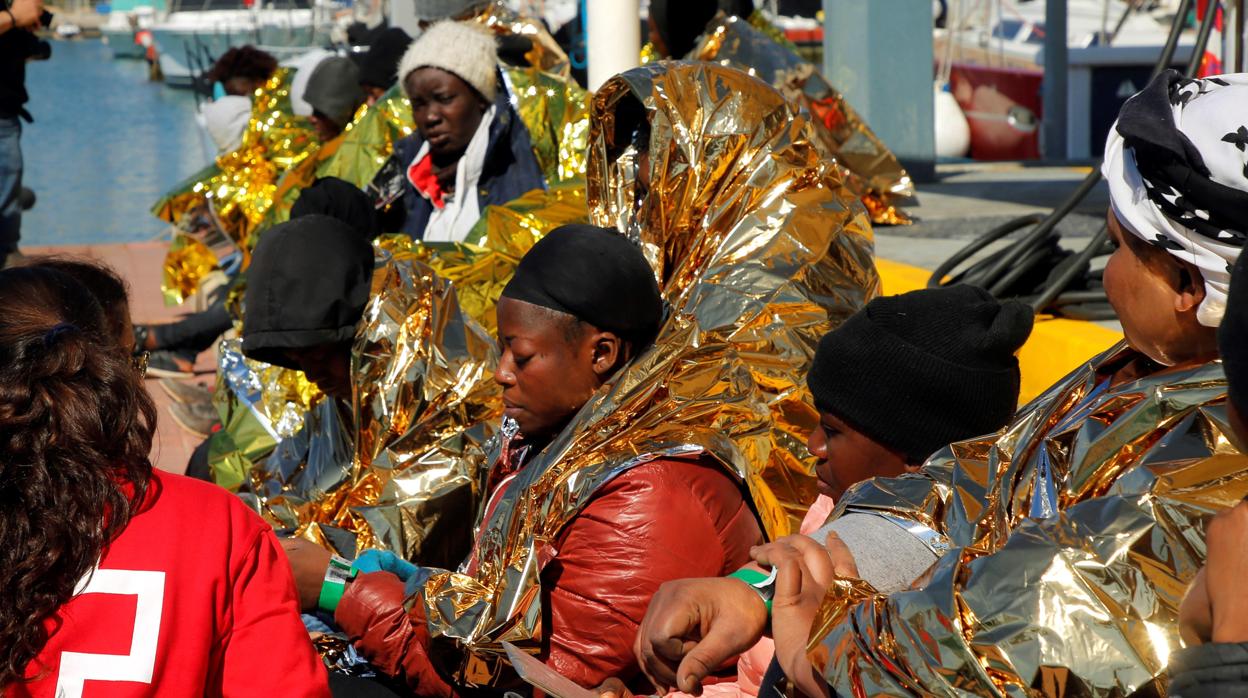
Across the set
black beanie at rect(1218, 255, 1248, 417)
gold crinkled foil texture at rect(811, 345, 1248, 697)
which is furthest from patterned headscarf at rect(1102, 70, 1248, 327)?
black beanie at rect(1218, 255, 1248, 417)

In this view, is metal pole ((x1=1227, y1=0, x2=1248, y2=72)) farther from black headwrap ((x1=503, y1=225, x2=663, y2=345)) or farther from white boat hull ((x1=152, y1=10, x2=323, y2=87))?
white boat hull ((x1=152, y1=10, x2=323, y2=87))

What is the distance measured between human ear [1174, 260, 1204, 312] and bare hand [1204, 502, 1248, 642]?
0.47m

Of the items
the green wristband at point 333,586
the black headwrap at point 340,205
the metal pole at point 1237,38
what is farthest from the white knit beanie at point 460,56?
the metal pole at point 1237,38

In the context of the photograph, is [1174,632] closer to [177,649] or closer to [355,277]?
[177,649]

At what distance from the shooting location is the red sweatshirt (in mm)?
1776

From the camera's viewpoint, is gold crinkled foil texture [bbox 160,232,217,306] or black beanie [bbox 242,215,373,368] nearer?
black beanie [bbox 242,215,373,368]

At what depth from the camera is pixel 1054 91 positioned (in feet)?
34.9

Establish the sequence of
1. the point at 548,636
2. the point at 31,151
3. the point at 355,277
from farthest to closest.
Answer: the point at 31,151, the point at 355,277, the point at 548,636

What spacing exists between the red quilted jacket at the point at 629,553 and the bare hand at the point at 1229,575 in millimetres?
1122

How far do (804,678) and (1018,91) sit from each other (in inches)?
488

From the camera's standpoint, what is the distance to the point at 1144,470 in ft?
5.08

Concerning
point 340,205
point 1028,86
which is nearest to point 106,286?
point 340,205

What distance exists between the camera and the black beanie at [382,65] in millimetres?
6168

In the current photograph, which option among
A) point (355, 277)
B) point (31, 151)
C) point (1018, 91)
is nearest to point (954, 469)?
point (355, 277)
